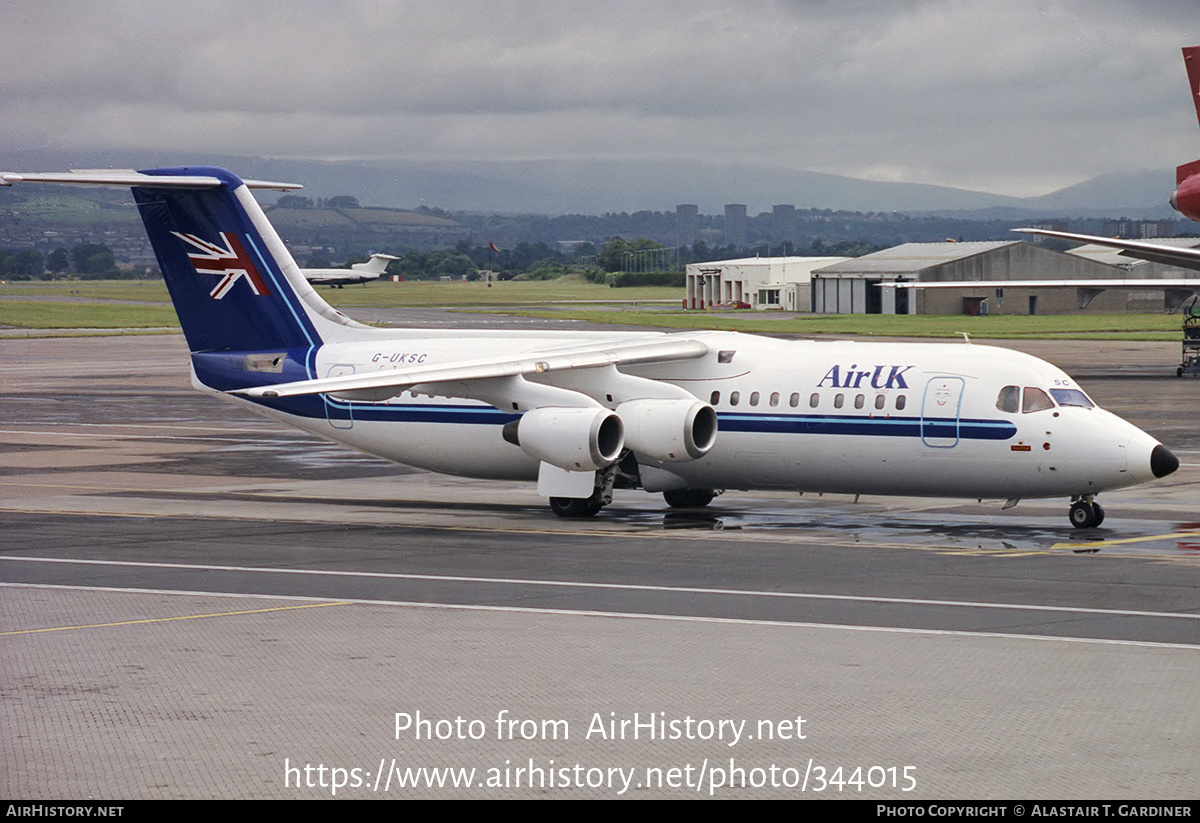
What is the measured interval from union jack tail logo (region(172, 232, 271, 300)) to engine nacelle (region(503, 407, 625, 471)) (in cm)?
751

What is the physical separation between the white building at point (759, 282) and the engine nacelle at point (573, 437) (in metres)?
112

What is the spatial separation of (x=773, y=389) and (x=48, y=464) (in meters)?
19.3

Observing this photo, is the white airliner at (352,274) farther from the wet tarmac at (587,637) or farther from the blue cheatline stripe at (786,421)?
the wet tarmac at (587,637)

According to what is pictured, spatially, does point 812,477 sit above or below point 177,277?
below

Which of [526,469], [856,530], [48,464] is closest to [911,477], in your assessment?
[856,530]

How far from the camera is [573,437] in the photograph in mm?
28234

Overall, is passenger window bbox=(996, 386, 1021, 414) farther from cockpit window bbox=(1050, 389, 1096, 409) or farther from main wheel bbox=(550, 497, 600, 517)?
main wheel bbox=(550, 497, 600, 517)

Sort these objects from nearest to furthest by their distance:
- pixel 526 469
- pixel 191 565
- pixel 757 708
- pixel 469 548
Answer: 1. pixel 757 708
2. pixel 191 565
3. pixel 469 548
4. pixel 526 469

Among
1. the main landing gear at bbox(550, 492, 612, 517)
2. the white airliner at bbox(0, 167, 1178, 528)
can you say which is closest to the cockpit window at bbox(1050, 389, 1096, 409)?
the white airliner at bbox(0, 167, 1178, 528)

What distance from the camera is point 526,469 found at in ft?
101

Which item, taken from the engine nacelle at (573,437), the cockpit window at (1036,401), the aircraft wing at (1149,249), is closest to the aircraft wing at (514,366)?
the engine nacelle at (573,437)

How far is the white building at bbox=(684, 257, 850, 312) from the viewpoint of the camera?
142 m

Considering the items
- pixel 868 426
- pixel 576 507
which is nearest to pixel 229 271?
pixel 576 507

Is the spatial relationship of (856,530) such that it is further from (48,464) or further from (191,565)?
(48,464)
